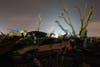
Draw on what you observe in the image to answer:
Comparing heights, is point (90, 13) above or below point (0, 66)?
above

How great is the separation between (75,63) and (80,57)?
16.7 inches

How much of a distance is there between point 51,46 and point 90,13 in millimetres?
12104

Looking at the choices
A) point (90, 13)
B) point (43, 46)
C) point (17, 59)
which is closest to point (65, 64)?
point (43, 46)

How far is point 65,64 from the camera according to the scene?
46.0ft

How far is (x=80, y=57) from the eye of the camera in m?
13.9

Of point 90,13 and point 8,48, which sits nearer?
point 8,48

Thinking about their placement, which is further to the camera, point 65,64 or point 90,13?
point 90,13

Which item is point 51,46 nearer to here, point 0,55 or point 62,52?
point 62,52

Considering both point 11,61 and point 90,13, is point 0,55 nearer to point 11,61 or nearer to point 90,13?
point 11,61

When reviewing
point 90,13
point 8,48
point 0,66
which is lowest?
point 0,66

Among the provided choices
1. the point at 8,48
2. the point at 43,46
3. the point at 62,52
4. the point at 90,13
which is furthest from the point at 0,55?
the point at 90,13

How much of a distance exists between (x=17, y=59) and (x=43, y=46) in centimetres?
156

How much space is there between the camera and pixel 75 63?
14.1m

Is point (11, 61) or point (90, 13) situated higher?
point (90, 13)
